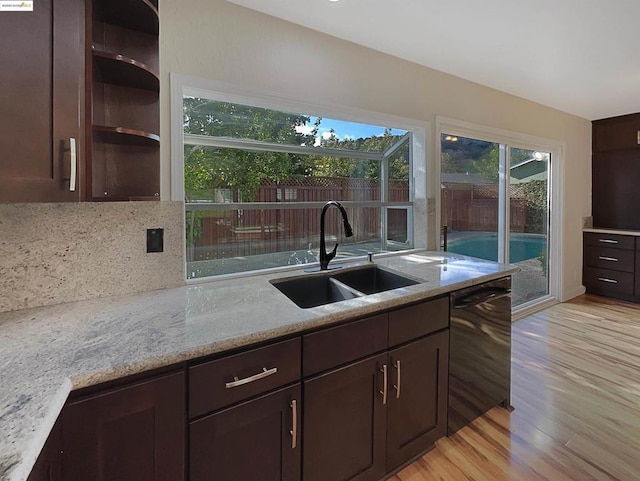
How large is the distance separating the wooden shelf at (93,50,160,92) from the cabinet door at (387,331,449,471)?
167 centimetres

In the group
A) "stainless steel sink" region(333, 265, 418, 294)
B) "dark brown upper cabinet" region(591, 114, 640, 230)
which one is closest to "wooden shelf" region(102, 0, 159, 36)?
"stainless steel sink" region(333, 265, 418, 294)

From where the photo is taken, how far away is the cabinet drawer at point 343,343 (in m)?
1.25

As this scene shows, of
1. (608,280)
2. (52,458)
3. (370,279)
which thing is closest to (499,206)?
(370,279)

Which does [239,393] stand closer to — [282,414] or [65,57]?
[282,414]

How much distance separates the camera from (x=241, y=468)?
1118 millimetres

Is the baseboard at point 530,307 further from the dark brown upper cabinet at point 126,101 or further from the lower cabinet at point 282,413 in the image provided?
the dark brown upper cabinet at point 126,101

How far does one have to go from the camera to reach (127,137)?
140cm

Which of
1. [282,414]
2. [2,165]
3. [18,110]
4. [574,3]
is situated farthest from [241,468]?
[574,3]

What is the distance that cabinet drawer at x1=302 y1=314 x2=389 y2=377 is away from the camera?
125cm

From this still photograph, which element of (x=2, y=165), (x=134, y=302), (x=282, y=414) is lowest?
(x=282, y=414)

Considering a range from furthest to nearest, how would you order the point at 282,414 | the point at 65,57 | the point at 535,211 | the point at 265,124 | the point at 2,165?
the point at 535,211 < the point at 265,124 < the point at 282,414 < the point at 65,57 < the point at 2,165

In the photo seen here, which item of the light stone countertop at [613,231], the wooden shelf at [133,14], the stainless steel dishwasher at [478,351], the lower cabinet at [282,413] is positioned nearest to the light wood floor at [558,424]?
the stainless steel dishwasher at [478,351]

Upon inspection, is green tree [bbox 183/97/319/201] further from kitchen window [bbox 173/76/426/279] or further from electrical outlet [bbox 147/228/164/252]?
electrical outlet [bbox 147/228/164/252]

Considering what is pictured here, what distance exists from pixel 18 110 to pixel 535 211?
4.75 m
